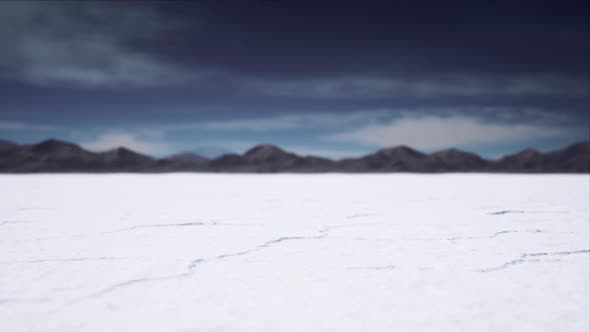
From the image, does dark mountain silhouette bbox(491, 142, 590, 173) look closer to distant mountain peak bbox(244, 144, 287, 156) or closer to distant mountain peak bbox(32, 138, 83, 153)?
distant mountain peak bbox(244, 144, 287, 156)

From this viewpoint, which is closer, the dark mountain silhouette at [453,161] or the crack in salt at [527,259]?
the crack in salt at [527,259]

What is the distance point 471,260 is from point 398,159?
3137 inches

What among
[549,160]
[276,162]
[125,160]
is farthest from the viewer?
[276,162]

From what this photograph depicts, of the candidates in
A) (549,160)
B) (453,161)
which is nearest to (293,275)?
(549,160)

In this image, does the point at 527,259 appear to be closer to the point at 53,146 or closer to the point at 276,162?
the point at 276,162

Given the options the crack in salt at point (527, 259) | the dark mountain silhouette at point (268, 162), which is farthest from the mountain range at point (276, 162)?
the crack in salt at point (527, 259)

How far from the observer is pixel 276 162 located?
77.3 meters

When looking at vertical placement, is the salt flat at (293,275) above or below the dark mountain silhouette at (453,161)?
below

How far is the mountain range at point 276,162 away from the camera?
2549 inches

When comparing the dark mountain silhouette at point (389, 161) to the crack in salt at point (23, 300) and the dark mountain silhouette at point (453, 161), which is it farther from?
the crack in salt at point (23, 300)

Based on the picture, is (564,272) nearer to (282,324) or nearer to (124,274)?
(282,324)

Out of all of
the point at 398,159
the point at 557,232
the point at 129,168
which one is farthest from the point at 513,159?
the point at 557,232

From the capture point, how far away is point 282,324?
79.4 inches

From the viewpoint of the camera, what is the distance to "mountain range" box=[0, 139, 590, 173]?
64.8 meters
